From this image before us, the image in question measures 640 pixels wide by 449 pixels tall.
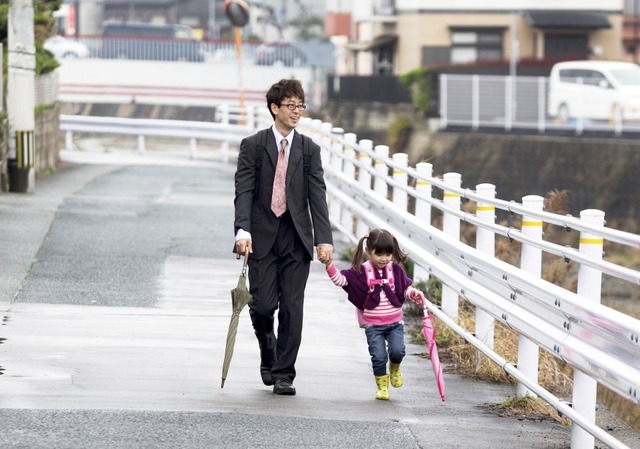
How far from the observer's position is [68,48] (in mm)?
58969

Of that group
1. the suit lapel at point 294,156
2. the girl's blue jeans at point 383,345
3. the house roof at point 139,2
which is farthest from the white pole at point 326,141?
the house roof at point 139,2

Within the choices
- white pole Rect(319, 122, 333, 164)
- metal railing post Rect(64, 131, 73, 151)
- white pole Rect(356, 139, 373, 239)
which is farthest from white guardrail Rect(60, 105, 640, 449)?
metal railing post Rect(64, 131, 73, 151)

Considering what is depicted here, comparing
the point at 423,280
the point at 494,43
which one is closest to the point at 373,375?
the point at 423,280

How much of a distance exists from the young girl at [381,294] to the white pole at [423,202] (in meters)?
2.60

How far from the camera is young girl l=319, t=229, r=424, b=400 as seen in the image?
8.38 m

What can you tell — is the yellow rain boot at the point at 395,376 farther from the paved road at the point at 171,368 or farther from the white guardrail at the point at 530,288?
the white guardrail at the point at 530,288

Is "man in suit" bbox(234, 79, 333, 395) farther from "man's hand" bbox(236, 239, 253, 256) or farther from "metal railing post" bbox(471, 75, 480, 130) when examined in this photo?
"metal railing post" bbox(471, 75, 480, 130)

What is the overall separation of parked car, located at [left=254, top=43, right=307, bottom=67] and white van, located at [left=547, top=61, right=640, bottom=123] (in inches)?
643

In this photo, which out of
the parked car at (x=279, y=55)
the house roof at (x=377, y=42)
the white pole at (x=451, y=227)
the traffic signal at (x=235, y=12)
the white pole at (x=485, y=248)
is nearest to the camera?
the white pole at (x=485, y=248)

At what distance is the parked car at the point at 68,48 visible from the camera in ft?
192

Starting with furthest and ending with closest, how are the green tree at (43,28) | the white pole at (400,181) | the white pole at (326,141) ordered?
the green tree at (43,28), the white pole at (326,141), the white pole at (400,181)

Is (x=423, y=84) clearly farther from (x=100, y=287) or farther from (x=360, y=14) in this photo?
(x=100, y=287)

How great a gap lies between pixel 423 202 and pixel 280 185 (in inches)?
139

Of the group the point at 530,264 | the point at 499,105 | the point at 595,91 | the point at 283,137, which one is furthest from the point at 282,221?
the point at 499,105
